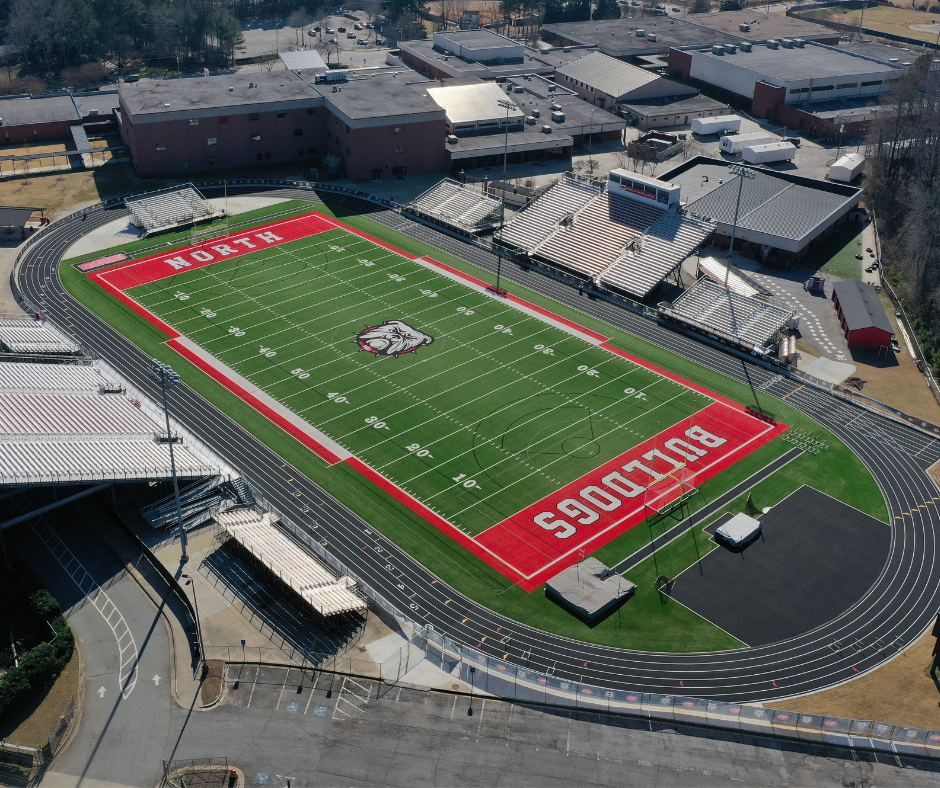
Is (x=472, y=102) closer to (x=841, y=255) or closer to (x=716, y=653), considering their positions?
(x=841, y=255)

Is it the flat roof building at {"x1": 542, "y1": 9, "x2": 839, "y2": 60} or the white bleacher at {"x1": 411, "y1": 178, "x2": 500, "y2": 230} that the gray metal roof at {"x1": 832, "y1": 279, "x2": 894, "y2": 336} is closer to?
the white bleacher at {"x1": 411, "y1": 178, "x2": 500, "y2": 230}

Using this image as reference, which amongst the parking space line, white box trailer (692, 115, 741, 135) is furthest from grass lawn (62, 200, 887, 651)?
white box trailer (692, 115, 741, 135)

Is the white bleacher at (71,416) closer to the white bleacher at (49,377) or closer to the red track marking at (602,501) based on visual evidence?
the white bleacher at (49,377)

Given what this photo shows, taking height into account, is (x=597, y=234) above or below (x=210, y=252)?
below

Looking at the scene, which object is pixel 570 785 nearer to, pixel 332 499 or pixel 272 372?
pixel 332 499

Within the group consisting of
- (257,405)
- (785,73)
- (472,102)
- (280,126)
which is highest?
(280,126)

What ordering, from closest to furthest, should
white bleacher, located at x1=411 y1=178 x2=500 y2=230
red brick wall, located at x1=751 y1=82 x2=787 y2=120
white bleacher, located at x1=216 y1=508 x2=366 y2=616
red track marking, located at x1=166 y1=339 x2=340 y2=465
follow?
white bleacher, located at x1=216 y1=508 x2=366 y2=616, red track marking, located at x1=166 y1=339 x2=340 y2=465, white bleacher, located at x1=411 y1=178 x2=500 y2=230, red brick wall, located at x1=751 y1=82 x2=787 y2=120

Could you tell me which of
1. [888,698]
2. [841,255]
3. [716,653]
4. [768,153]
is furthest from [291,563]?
[768,153]
